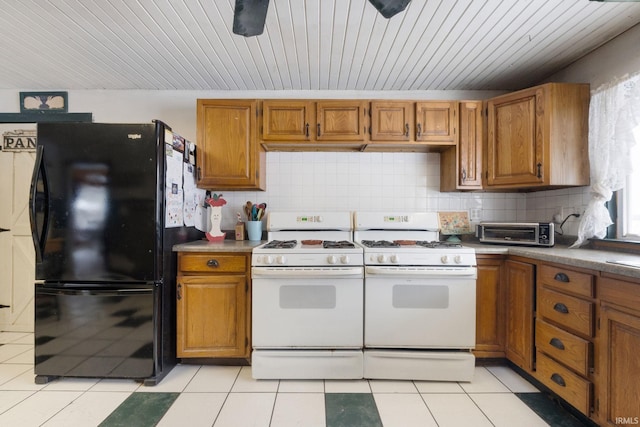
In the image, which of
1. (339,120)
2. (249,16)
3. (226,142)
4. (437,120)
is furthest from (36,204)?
(437,120)

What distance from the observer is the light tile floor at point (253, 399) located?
1.56 metres

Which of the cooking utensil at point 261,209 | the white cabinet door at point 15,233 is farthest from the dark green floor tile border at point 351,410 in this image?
the white cabinet door at point 15,233

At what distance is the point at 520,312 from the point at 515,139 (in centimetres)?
132

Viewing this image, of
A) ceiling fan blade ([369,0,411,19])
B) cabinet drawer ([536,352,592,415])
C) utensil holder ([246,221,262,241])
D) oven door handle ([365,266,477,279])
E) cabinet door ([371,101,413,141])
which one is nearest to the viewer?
ceiling fan blade ([369,0,411,19])

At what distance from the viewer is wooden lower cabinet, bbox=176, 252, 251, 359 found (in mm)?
2045

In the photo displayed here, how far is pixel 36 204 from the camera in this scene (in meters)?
1.80

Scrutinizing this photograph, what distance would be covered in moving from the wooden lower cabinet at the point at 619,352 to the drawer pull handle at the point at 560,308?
0.21 m

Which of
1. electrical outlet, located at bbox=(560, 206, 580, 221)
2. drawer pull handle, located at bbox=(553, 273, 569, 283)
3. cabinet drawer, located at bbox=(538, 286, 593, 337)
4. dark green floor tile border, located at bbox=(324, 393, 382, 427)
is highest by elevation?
electrical outlet, located at bbox=(560, 206, 580, 221)

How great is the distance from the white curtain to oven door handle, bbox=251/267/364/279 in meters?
1.63

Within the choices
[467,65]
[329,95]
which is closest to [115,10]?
[329,95]

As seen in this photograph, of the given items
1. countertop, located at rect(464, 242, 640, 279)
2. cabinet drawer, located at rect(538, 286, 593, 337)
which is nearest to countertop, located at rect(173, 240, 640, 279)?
countertop, located at rect(464, 242, 640, 279)

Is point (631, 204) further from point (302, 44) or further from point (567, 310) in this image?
point (302, 44)

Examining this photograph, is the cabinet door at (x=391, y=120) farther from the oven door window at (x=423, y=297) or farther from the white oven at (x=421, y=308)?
the oven door window at (x=423, y=297)

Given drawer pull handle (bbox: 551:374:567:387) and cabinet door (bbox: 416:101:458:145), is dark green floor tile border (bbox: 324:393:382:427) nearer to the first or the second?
drawer pull handle (bbox: 551:374:567:387)
